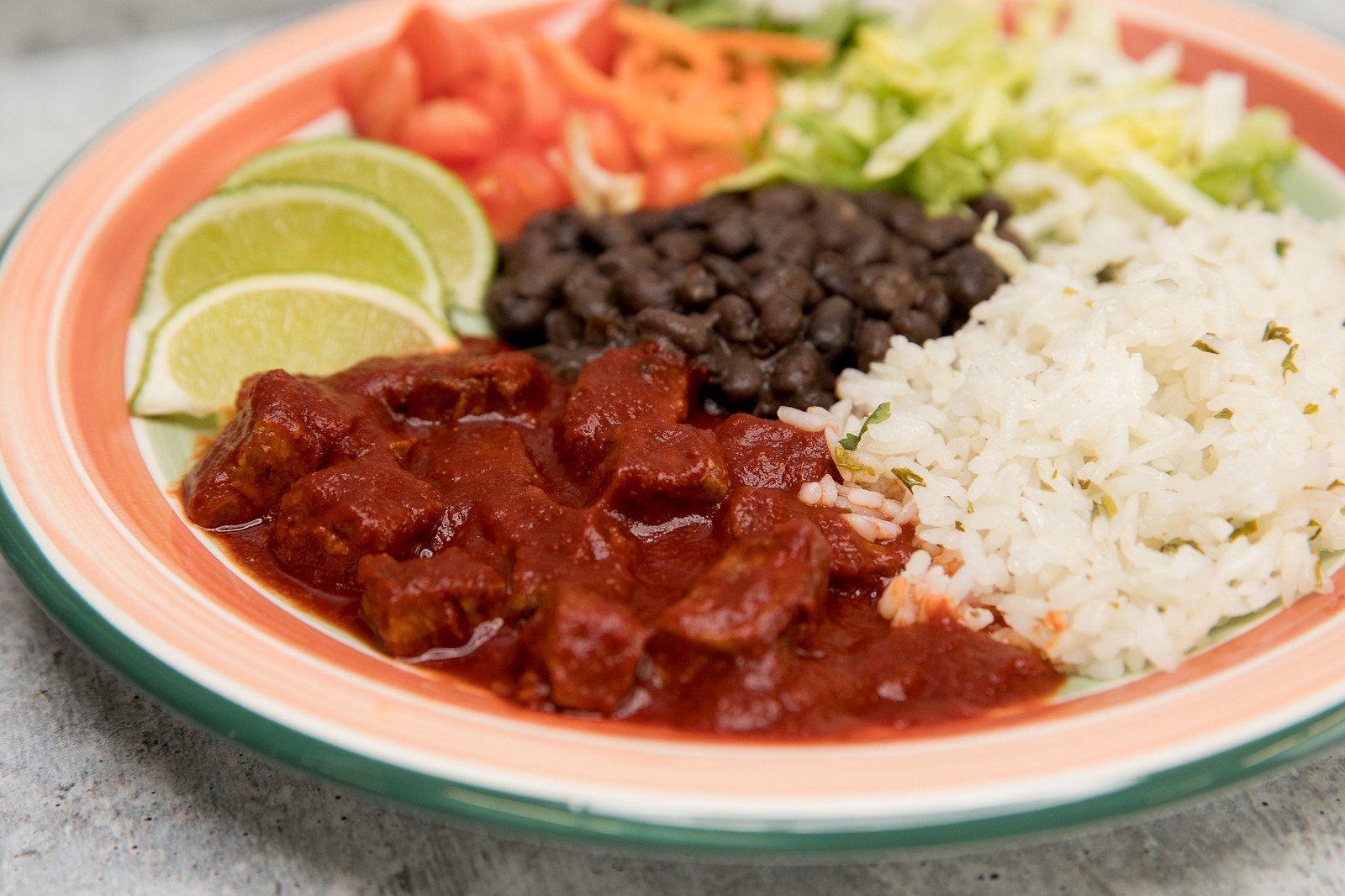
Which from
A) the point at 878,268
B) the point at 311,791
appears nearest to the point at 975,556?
the point at 878,268

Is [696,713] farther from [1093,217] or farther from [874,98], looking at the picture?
[874,98]

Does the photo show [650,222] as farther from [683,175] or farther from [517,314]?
[517,314]

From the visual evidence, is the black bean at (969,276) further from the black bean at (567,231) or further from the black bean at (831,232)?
the black bean at (567,231)

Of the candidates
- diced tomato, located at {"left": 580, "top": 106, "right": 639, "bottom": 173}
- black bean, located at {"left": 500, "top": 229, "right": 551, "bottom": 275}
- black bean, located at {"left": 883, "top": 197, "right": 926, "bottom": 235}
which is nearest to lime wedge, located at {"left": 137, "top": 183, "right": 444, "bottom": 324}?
black bean, located at {"left": 500, "top": 229, "right": 551, "bottom": 275}

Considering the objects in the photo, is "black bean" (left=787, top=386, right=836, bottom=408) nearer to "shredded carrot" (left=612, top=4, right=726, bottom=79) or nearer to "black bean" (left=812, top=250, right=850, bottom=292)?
"black bean" (left=812, top=250, right=850, bottom=292)

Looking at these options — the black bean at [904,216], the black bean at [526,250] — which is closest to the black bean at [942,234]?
the black bean at [904,216]

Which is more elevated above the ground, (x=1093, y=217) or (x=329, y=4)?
(x=1093, y=217)
